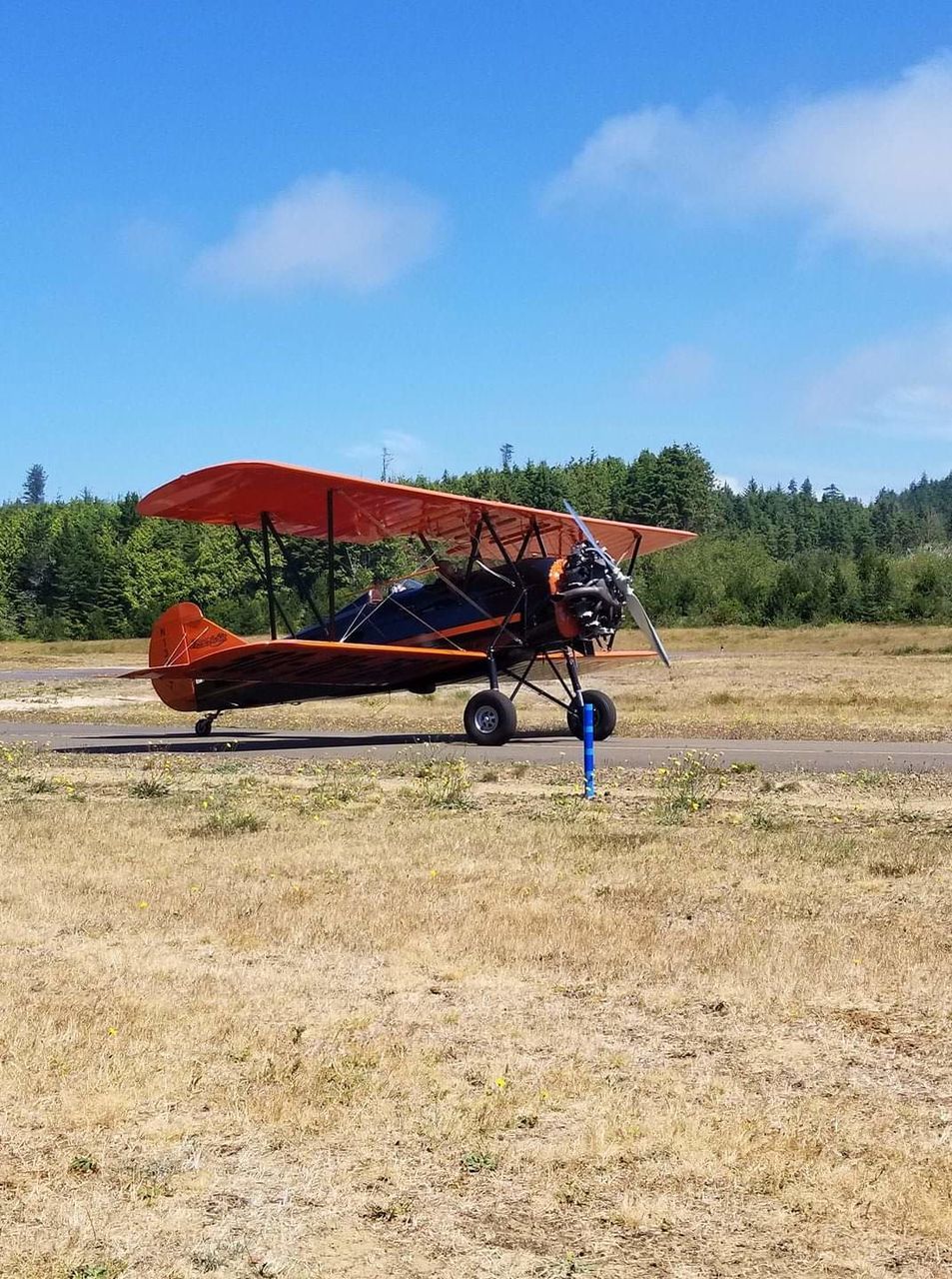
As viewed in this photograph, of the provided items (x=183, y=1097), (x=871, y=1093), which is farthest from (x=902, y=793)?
(x=183, y=1097)

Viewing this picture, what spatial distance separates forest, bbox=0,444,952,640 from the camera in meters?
65.0

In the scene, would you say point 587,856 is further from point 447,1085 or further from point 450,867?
point 447,1085

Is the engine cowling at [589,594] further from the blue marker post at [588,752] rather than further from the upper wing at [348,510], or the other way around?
the blue marker post at [588,752]

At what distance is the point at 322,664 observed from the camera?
1858 centimetres

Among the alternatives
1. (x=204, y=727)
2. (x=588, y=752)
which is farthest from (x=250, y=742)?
(x=588, y=752)

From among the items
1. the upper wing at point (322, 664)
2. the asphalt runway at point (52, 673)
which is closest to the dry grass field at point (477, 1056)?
the upper wing at point (322, 664)

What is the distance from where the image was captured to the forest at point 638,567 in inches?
2559

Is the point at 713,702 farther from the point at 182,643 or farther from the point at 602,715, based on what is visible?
the point at 182,643

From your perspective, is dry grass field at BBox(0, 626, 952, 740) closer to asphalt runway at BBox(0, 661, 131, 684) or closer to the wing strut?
asphalt runway at BBox(0, 661, 131, 684)

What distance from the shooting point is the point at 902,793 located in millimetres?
12289

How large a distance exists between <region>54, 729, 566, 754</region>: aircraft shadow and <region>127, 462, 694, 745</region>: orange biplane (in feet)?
2.17

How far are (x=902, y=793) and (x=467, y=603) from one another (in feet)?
27.2

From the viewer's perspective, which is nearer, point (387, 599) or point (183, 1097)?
point (183, 1097)

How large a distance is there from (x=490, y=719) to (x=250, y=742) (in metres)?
3.89
